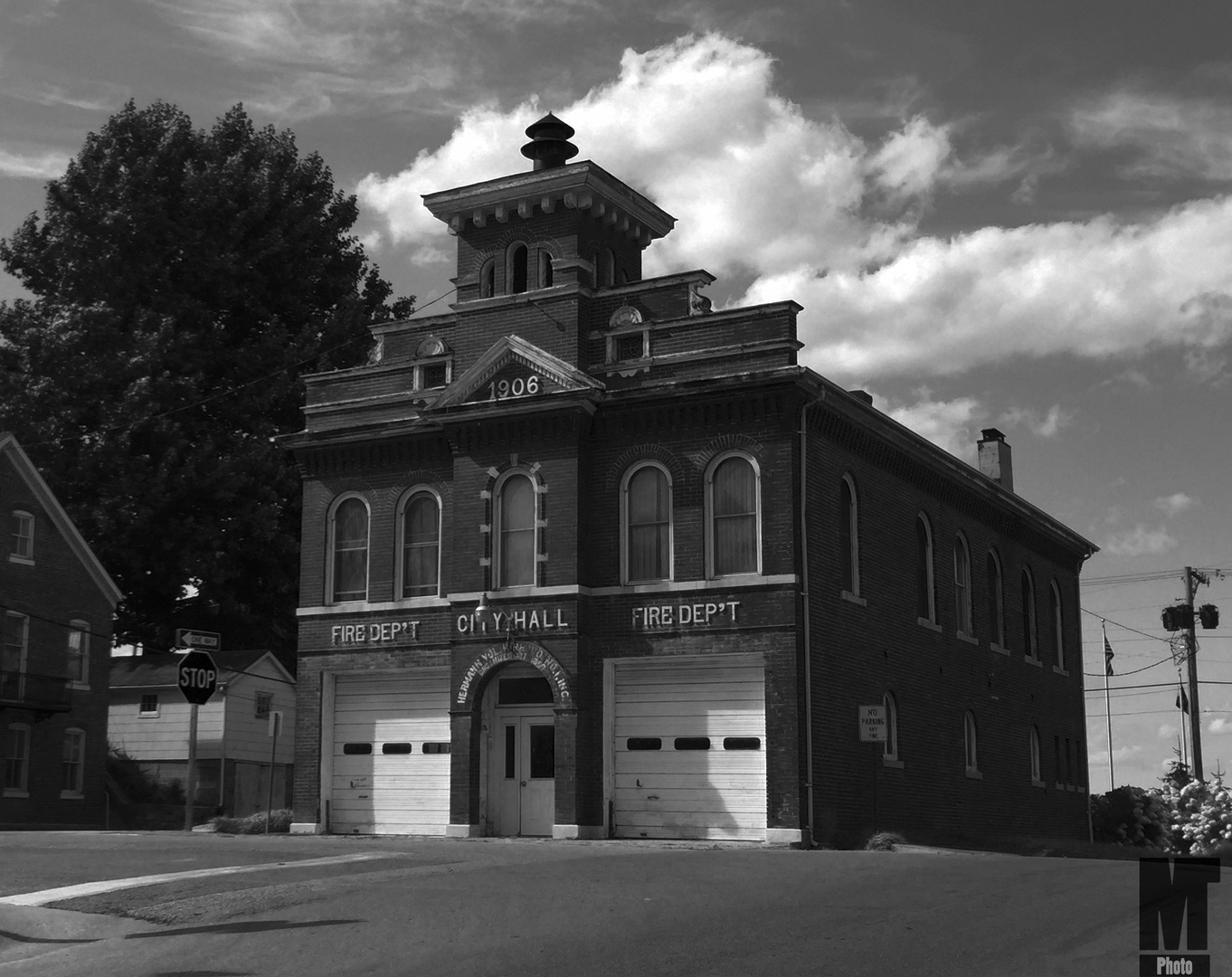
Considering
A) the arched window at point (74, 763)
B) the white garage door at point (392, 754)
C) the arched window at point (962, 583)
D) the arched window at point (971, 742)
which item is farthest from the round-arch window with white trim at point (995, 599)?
the arched window at point (74, 763)

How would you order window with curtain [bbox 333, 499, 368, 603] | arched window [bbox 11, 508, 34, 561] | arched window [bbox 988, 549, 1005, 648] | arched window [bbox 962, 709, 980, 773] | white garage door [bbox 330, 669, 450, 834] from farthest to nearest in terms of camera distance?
arched window [bbox 11, 508, 34, 561] < arched window [bbox 988, 549, 1005, 648] < arched window [bbox 962, 709, 980, 773] < window with curtain [bbox 333, 499, 368, 603] < white garage door [bbox 330, 669, 450, 834]

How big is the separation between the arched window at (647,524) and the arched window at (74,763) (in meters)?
22.7

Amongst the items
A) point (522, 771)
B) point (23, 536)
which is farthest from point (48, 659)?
point (522, 771)

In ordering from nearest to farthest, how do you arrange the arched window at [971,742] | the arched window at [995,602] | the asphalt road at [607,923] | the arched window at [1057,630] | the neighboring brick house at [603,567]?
the asphalt road at [607,923] → the neighboring brick house at [603,567] → the arched window at [971,742] → the arched window at [995,602] → the arched window at [1057,630]

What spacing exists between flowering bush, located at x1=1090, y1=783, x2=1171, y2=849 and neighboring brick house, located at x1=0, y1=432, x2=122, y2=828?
2665 centimetres

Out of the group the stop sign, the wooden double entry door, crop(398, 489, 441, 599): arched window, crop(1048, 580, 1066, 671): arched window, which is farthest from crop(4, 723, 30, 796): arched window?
crop(1048, 580, 1066, 671): arched window

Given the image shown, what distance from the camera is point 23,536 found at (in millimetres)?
43156

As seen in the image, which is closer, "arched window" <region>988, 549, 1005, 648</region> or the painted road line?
the painted road line

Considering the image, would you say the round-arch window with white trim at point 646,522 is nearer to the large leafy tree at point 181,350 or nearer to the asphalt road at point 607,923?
the asphalt road at point 607,923

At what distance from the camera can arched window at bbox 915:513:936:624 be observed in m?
32.2

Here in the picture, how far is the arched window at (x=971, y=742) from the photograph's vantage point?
33812 mm

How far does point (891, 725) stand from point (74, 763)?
24644 mm

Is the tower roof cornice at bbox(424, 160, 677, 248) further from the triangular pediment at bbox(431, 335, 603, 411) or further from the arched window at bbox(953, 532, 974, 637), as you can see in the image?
the arched window at bbox(953, 532, 974, 637)

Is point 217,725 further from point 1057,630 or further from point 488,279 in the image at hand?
point 1057,630
